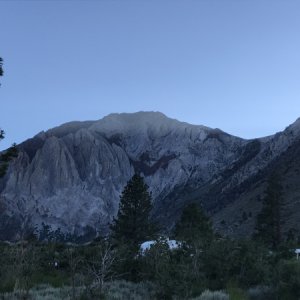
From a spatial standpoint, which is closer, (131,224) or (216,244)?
(216,244)

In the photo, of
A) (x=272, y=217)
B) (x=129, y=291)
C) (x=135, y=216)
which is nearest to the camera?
(x=129, y=291)

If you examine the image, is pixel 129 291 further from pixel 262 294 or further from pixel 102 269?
pixel 262 294

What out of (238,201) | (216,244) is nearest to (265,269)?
(216,244)

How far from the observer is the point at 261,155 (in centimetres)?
16038

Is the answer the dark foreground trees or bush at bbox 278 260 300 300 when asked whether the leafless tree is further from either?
the dark foreground trees

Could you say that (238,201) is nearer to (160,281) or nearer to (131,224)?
(131,224)

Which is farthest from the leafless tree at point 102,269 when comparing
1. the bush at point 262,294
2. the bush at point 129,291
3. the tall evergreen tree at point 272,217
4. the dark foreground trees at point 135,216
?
the tall evergreen tree at point 272,217

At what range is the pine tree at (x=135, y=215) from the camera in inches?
2079

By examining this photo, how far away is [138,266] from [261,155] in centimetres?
14339

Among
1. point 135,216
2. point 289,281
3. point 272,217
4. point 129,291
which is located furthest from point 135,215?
point 289,281

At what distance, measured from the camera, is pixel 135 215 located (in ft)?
177

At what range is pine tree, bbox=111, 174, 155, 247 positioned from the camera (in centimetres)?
5281

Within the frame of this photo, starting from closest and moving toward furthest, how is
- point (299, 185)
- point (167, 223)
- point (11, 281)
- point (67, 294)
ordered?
point (67, 294) → point (11, 281) → point (299, 185) → point (167, 223)

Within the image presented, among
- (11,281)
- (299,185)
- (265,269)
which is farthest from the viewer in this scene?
(299,185)
